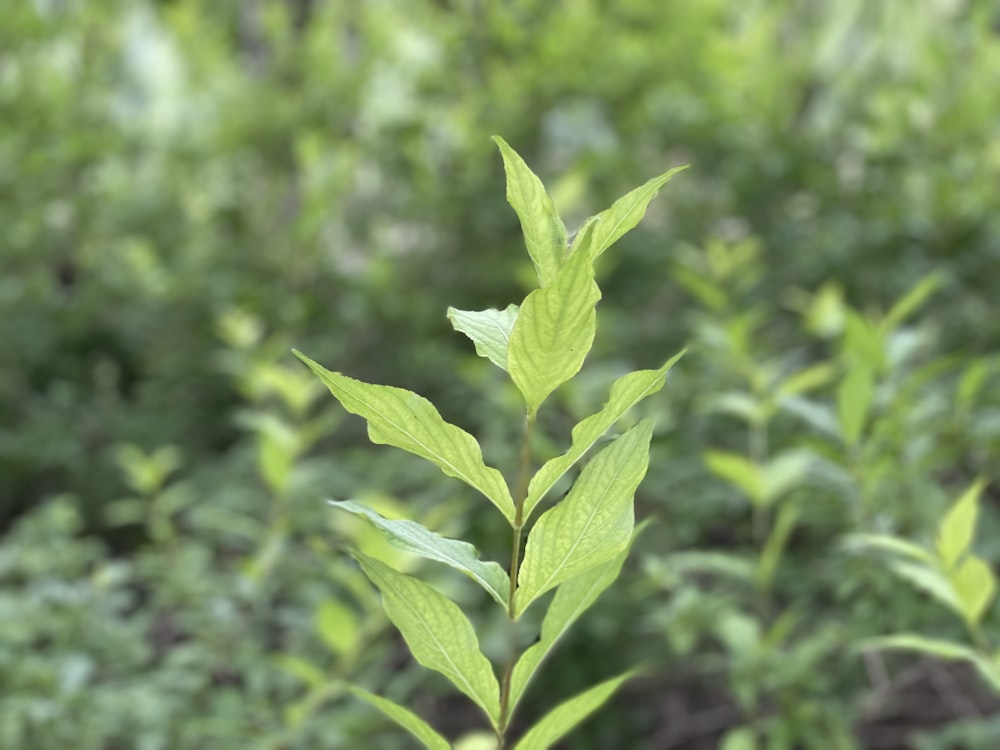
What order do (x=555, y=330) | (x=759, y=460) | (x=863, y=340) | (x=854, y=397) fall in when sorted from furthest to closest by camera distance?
1. (x=759, y=460)
2. (x=863, y=340)
3. (x=854, y=397)
4. (x=555, y=330)

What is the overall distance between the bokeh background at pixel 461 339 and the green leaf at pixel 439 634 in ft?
1.35

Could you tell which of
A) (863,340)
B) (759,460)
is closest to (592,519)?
(863,340)

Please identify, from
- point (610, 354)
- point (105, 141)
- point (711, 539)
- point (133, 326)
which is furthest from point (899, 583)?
point (105, 141)

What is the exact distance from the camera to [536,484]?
2.56 ft

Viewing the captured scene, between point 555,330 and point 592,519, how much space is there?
0.15 m

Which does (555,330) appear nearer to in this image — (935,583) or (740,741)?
(935,583)

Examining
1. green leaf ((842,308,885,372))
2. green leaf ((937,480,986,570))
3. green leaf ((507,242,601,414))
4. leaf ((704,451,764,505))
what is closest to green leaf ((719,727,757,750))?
leaf ((704,451,764,505))

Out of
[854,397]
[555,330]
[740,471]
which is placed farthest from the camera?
[740,471]

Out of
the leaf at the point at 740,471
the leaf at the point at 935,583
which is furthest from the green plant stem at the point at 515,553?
the leaf at the point at 740,471

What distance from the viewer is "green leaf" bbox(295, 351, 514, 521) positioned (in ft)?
2.41

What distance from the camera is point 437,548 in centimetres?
75

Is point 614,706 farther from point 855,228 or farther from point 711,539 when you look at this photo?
point 855,228

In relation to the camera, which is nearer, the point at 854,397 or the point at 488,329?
the point at 488,329

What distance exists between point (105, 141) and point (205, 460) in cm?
130
